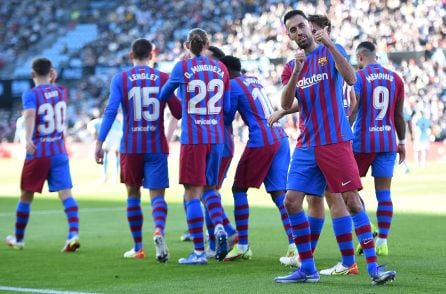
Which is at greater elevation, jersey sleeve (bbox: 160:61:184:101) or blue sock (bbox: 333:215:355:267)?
jersey sleeve (bbox: 160:61:184:101)

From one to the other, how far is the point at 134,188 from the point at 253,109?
4.80 ft

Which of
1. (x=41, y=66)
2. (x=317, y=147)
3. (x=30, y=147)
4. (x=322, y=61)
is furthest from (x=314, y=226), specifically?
(x=41, y=66)

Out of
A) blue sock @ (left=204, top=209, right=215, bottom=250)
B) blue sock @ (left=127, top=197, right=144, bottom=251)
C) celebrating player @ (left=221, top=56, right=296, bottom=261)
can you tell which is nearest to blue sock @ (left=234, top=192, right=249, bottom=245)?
celebrating player @ (left=221, top=56, right=296, bottom=261)

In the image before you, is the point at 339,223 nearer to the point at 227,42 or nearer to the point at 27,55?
the point at 227,42

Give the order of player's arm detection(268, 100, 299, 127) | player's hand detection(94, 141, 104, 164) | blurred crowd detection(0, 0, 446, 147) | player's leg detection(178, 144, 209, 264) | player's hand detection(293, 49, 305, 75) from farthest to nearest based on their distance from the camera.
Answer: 1. blurred crowd detection(0, 0, 446, 147)
2. player's hand detection(94, 141, 104, 164)
3. player's leg detection(178, 144, 209, 264)
4. player's arm detection(268, 100, 299, 127)
5. player's hand detection(293, 49, 305, 75)

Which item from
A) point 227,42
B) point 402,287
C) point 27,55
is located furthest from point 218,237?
point 27,55

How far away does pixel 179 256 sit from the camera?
10375mm

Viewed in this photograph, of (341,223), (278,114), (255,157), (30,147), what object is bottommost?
(341,223)

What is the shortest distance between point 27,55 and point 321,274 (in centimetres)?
4065

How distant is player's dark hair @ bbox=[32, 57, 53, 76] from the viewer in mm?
11218

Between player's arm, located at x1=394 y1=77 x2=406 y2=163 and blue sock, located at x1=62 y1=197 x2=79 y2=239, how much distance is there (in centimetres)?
365

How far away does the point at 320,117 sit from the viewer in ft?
25.7

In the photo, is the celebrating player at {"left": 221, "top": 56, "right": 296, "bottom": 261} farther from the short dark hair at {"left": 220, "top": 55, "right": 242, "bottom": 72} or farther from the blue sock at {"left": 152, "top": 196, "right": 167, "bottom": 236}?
the blue sock at {"left": 152, "top": 196, "right": 167, "bottom": 236}

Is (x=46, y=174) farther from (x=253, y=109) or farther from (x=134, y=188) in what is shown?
(x=253, y=109)
